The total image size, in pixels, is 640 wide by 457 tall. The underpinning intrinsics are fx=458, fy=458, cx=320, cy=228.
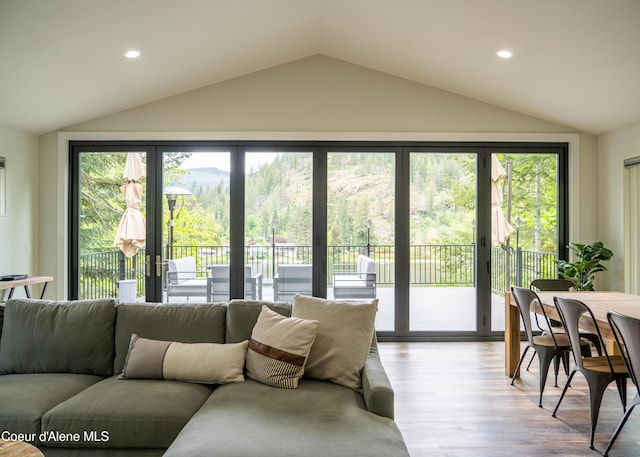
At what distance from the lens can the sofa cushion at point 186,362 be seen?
2.58 metres

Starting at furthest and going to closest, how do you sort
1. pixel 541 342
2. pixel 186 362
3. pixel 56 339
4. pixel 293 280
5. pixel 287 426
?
pixel 293 280 < pixel 541 342 < pixel 56 339 < pixel 186 362 < pixel 287 426

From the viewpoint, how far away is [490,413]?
3.30 m

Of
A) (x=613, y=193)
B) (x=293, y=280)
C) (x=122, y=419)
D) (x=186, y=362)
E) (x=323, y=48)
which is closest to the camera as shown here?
(x=122, y=419)

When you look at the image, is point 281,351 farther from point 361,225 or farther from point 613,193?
point 613,193


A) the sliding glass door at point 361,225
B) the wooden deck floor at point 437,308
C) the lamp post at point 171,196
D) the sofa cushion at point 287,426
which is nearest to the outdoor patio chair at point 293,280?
the wooden deck floor at point 437,308

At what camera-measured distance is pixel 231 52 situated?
4.73 meters

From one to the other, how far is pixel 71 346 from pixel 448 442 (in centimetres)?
238

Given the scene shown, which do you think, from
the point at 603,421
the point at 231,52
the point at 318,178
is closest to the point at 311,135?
the point at 318,178

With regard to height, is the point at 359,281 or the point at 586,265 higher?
the point at 586,265

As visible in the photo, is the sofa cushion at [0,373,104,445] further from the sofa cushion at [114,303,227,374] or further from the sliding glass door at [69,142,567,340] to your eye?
the sliding glass door at [69,142,567,340]

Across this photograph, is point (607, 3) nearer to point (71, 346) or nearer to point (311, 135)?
point (311, 135)

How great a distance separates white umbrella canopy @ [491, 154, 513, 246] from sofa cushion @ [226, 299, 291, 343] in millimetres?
3525

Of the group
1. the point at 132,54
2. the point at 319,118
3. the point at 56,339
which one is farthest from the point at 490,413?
the point at 132,54

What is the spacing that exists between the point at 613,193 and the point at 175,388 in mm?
5058
